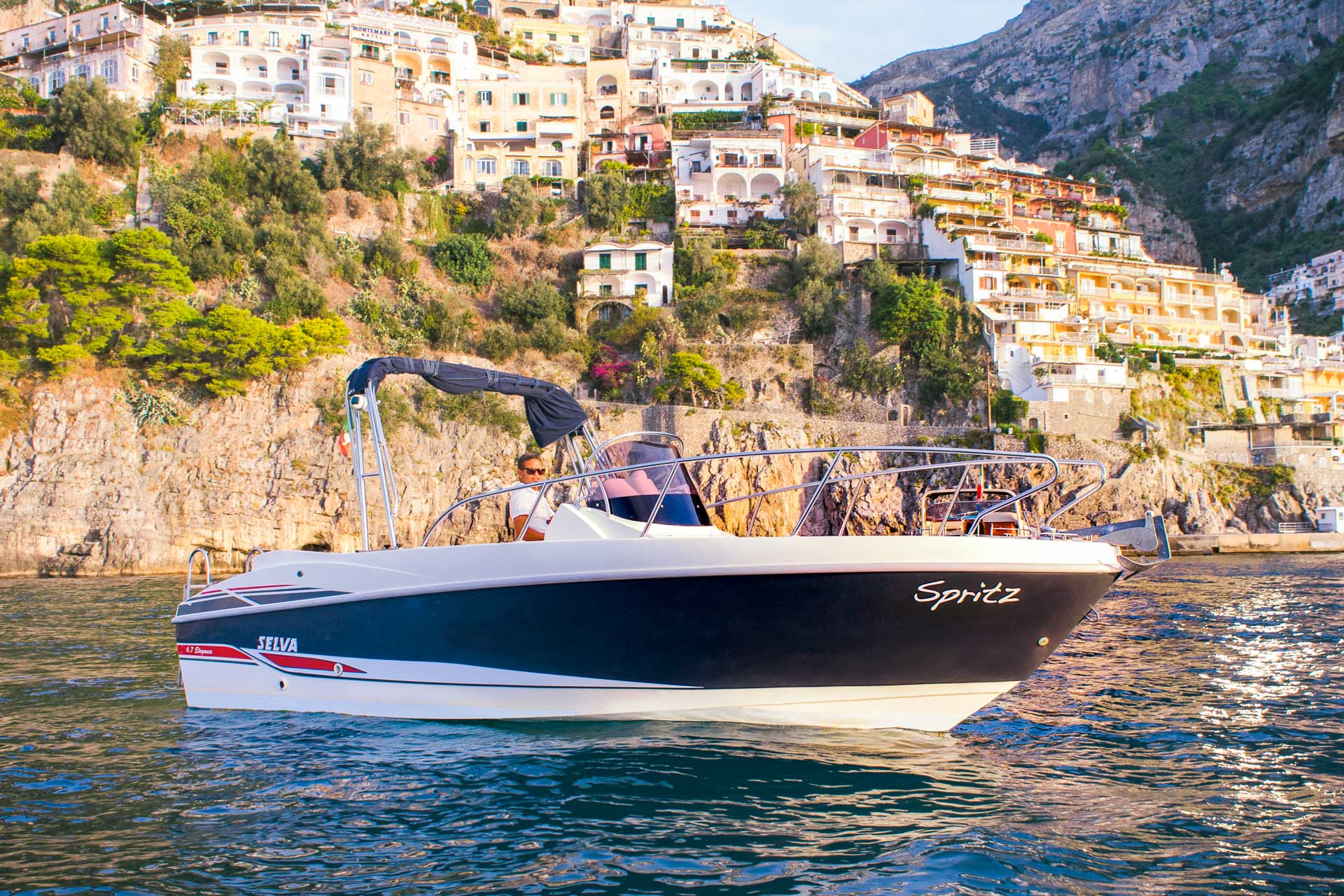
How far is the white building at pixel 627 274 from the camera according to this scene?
Answer: 163 feet

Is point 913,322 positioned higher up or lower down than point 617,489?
higher up

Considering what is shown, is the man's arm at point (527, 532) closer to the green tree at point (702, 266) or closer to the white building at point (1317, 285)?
the green tree at point (702, 266)

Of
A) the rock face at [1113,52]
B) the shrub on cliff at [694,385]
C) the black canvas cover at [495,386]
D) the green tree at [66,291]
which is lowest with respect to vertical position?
the black canvas cover at [495,386]

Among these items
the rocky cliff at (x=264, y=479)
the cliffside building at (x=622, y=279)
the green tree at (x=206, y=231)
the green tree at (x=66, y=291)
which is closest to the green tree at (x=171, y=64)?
the green tree at (x=206, y=231)

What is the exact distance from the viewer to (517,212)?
53.4 metres

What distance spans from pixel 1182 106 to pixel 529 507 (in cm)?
12556

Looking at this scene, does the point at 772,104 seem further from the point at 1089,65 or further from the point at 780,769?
the point at 1089,65

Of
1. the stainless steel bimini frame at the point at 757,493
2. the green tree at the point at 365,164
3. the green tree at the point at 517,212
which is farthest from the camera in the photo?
the green tree at the point at 517,212

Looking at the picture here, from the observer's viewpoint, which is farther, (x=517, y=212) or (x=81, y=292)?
(x=517, y=212)

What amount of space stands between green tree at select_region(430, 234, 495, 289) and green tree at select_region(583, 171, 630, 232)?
736 cm

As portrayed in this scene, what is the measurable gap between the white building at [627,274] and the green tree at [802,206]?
352 inches

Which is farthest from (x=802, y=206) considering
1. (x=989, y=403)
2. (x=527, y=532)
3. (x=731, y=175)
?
(x=527, y=532)

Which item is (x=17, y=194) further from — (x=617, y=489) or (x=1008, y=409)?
(x=617, y=489)

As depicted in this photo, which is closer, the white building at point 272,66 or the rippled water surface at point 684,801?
the rippled water surface at point 684,801
